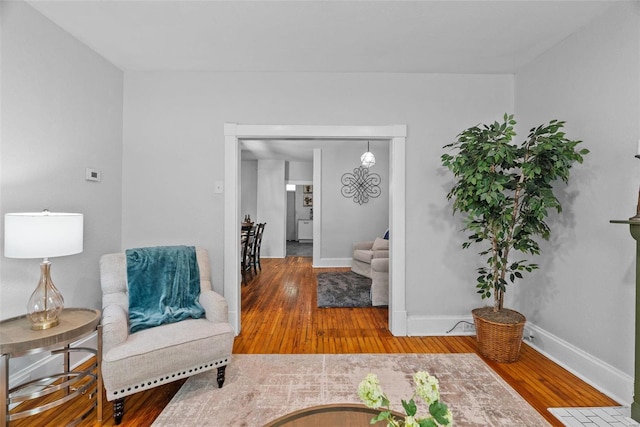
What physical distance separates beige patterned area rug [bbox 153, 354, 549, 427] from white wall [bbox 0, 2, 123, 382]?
1280 millimetres

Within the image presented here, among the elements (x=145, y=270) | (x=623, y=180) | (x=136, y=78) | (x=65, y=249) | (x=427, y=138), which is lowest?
(x=145, y=270)

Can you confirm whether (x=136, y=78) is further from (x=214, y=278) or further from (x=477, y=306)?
(x=477, y=306)

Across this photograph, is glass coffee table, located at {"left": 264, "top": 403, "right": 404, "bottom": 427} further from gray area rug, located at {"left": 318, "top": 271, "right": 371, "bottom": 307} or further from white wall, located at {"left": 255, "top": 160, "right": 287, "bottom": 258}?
white wall, located at {"left": 255, "top": 160, "right": 287, "bottom": 258}

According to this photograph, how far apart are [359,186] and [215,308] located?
493cm

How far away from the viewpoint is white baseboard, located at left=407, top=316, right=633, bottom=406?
202 cm

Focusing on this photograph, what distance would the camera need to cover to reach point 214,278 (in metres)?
3.06

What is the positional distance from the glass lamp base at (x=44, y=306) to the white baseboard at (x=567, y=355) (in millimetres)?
2780

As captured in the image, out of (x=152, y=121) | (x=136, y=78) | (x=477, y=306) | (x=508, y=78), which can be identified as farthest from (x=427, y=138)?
(x=136, y=78)

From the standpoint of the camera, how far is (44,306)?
1731 mm

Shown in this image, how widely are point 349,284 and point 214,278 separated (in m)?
2.55

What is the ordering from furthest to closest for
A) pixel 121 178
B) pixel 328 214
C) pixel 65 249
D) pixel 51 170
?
pixel 328 214
pixel 121 178
pixel 51 170
pixel 65 249

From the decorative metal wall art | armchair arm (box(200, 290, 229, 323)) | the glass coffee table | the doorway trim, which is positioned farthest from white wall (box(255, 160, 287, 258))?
the glass coffee table

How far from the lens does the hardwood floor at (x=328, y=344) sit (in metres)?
1.97

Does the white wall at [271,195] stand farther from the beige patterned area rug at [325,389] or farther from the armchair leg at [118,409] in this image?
the armchair leg at [118,409]
